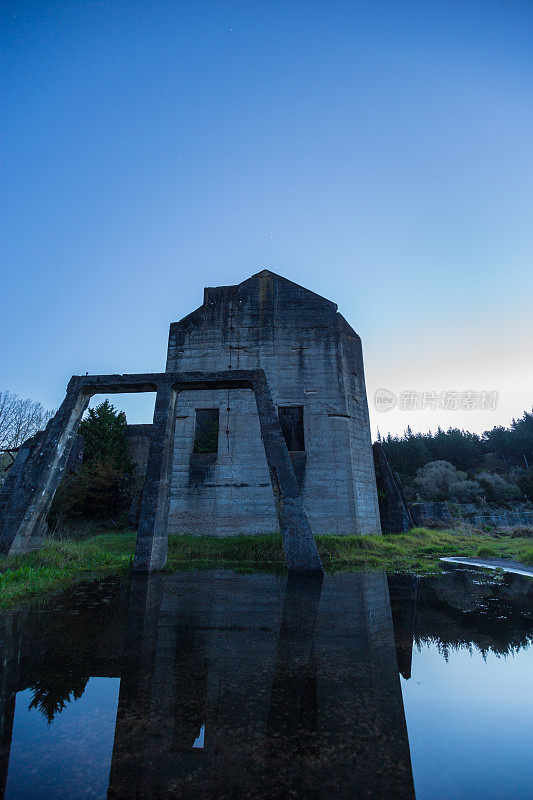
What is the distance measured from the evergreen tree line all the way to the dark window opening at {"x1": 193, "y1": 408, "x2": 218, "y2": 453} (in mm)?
39626

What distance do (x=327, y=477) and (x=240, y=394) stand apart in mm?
4109

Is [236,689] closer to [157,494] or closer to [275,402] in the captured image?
[157,494]

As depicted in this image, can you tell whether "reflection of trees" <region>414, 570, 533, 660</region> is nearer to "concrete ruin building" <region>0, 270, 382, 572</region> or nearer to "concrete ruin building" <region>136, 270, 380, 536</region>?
"concrete ruin building" <region>0, 270, 382, 572</region>

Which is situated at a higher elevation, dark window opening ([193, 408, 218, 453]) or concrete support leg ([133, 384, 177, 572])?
dark window opening ([193, 408, 218, 453])

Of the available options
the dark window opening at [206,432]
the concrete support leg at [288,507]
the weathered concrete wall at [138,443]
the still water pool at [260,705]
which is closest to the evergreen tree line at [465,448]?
the weathered concrete wall at [138,443]

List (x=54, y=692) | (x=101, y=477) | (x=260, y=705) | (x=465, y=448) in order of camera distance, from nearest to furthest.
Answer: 1. (x=260, y=705)
2. (x=54, y=692)
3. (x=101, y=477)
4. (x=465, y=448)

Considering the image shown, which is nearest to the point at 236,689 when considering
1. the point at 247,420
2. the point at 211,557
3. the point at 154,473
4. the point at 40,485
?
the point at 154,473

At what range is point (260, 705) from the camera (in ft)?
6.73

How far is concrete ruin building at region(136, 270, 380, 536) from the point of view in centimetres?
1187

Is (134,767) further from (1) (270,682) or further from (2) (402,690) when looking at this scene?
(2) (402,690)

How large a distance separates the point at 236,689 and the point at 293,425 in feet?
35.7

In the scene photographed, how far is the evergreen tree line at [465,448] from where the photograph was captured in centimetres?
5209

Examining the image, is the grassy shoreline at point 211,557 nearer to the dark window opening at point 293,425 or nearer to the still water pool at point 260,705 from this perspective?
the still water pool at point 260,705

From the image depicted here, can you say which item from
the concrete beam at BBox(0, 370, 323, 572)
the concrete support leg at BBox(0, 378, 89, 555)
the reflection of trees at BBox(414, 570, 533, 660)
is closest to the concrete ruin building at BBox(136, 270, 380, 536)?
the concrete beam at BBox(0, 370, 323, 572)
